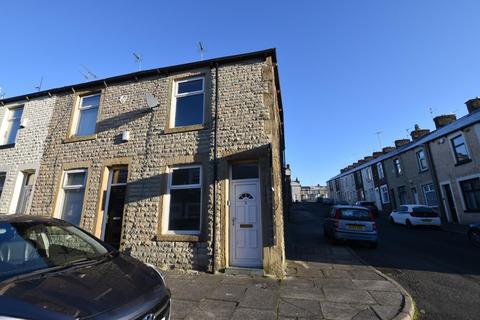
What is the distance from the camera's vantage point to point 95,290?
7.14 feet

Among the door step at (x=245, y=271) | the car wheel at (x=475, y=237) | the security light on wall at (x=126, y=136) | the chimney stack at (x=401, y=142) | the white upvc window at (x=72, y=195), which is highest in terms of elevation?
the chimney stack at (x=401, y=142)

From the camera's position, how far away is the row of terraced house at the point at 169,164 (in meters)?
6.82

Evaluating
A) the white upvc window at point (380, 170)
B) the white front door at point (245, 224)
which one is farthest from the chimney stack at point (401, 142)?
the white front door at point (245, 224)

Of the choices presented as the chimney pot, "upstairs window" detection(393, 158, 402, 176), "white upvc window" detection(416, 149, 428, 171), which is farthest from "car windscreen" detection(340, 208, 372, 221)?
"upstairs window" detection(393, 158, 402, 176)

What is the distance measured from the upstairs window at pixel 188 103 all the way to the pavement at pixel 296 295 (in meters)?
4.62

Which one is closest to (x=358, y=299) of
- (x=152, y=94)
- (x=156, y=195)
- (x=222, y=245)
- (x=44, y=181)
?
(x=222, y=245)

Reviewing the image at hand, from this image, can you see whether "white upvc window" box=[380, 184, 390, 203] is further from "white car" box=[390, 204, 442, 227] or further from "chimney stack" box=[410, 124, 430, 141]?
"white car" box=[390, 204, 442, 227]

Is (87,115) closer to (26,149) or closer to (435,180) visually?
(26,149)

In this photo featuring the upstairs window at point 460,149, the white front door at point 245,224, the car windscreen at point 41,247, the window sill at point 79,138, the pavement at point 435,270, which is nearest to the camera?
the car windscreen at point 41,247

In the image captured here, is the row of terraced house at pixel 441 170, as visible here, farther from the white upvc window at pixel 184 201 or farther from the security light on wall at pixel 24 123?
the security light on wall at pixel 24 123

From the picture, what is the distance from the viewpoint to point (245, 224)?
6809mm

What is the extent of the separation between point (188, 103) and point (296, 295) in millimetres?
6506

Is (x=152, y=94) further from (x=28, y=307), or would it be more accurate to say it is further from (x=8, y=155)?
(x=28, y=307)

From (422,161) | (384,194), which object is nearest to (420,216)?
(422,161)
